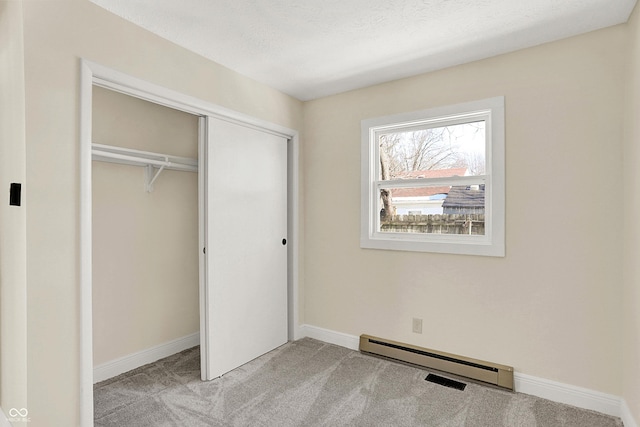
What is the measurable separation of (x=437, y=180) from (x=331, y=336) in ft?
5.67

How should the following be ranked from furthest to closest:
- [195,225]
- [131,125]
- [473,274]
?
[195,225] → [131,125] → [473,274]

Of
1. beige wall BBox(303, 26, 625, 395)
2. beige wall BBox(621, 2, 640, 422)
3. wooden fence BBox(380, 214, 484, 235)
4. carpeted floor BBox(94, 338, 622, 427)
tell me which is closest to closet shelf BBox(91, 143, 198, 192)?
carpeted floor BBox(94, 338, 622, 427)

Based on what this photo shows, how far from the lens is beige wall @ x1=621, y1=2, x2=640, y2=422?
70.1 inches

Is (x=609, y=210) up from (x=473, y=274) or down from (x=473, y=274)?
up

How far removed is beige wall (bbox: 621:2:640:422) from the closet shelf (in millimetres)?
3009

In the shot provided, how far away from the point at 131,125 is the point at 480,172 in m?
2.78

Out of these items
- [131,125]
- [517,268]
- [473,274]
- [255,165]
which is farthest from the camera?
[255,165]

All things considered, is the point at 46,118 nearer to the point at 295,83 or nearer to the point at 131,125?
the point at 131,125

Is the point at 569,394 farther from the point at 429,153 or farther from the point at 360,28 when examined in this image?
the point at 360,28

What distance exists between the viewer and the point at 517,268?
92.9 inches

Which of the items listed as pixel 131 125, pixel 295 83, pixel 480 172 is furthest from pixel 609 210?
pixel 131 125

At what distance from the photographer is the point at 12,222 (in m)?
1.75

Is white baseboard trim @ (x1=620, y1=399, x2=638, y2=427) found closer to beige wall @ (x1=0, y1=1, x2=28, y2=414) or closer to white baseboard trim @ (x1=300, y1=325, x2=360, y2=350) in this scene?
Answer: white baseboard trim @ (x1=300, y1=325, x2=360, y2=350)

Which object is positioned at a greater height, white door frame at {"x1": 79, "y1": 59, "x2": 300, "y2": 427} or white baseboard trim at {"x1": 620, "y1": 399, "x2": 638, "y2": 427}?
white door frame at {"x1": 79, "y1": 59, "x2": 300, "y2": 427}
